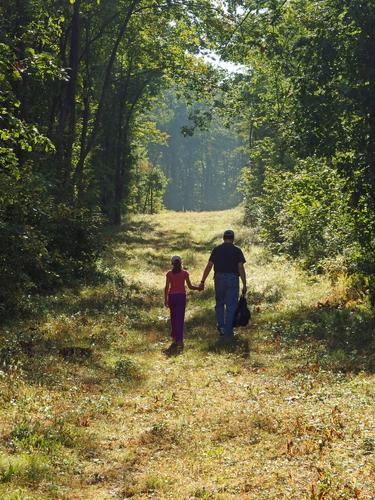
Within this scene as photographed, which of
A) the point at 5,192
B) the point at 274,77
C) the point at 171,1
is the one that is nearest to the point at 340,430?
the point at 5,192

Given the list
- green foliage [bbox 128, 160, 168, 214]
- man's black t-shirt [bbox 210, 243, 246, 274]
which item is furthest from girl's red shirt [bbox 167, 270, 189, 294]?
green foliage [bbox 128, 160, 168, 214]

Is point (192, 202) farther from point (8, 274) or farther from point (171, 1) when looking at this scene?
point (8, 274)

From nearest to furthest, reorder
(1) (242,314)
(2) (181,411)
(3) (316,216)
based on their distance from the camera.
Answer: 1. (2) (181,411)
2. (1) (242,314)
3. (3) (316,216)

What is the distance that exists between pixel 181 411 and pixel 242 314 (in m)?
4.34

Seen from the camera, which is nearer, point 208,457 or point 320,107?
point 208,457

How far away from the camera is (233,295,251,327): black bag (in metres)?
11.8

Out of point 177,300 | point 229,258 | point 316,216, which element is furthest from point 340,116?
point 177,300

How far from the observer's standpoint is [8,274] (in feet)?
39.7

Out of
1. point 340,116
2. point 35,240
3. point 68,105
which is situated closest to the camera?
point 35,240

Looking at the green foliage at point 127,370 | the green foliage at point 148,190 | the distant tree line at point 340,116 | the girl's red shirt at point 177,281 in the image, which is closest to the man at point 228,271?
the girl's red shirt at point 177,281

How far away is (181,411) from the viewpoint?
25.6ft

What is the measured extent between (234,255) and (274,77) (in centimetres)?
2157

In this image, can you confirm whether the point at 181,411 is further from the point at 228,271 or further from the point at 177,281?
the point at 228,271

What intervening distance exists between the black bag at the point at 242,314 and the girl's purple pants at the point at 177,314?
3.98 feet
